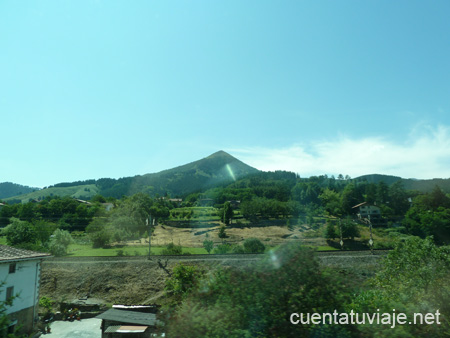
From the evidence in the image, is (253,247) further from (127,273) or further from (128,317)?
(128,317)

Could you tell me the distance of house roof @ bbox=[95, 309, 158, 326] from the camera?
16911 mm

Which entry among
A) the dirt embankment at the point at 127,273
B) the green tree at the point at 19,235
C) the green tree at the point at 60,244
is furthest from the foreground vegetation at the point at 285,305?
the green tree at the point at 19,235

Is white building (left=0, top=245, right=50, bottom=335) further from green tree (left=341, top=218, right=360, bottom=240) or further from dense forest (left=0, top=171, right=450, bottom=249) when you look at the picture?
green tree (left=341, top=218, right=360, bottom=240)

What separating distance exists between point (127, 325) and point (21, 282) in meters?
7.69

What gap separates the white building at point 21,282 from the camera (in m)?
16.8

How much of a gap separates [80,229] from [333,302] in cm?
8798

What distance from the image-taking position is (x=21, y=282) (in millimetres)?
18125

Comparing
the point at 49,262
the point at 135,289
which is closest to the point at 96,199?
the point at 49,262

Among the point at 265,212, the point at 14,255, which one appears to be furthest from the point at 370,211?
the point at 14,255

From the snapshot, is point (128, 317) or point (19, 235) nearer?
point (128, 317)

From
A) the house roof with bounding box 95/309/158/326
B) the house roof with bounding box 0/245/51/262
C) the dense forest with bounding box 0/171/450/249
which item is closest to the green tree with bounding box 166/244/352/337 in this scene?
the house roof with bounding box 95/309/158/326

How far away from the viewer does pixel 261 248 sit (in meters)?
43.5

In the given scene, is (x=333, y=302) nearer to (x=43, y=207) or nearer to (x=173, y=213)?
(x=173, y=213)

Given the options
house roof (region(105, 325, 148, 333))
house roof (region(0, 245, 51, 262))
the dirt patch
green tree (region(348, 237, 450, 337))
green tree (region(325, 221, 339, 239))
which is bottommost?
the dirt patch
